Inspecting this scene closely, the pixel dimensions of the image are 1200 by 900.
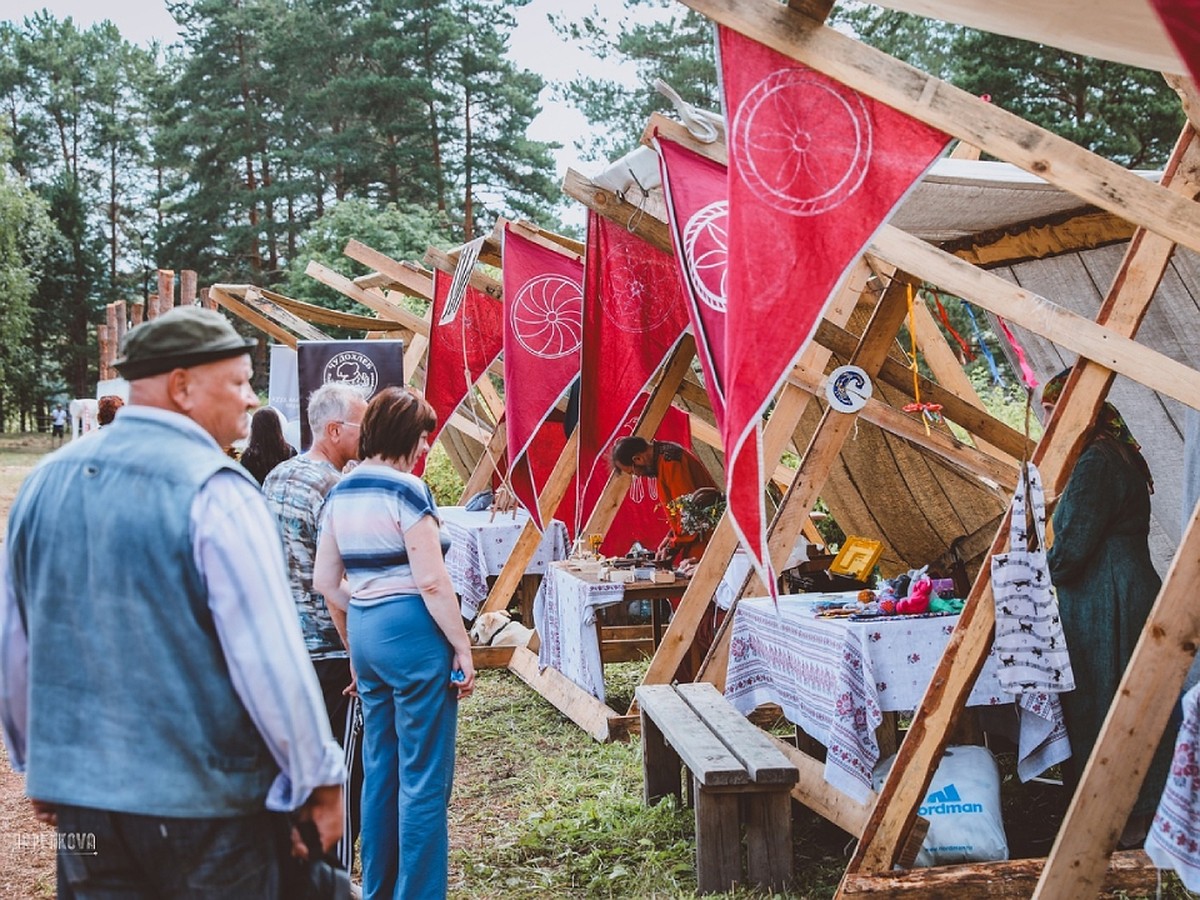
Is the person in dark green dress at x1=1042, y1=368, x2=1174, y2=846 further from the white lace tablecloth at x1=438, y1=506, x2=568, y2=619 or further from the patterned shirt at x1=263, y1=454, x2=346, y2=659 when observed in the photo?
the white lace tablecloth at x1=438, y1=506, x2=568, y2=619

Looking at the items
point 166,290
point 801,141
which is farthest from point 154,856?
point 166,290

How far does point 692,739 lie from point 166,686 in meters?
2.83

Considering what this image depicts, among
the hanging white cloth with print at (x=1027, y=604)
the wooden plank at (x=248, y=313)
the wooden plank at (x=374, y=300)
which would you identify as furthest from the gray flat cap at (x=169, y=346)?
the wooden plank at (x=248, y=313)

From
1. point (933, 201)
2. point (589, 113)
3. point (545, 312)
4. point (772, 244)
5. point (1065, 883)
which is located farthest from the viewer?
point (589, 113)

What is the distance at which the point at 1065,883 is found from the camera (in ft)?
11.1

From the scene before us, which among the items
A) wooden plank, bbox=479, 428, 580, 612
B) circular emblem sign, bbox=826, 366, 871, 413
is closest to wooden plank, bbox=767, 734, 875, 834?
circular emblem sign, bbox=826, 366, 871, 413

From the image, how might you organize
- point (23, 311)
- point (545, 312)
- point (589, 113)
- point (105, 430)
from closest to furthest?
point (105, 430)
point (545, 312)
point (589, 113)
point (23, 311)

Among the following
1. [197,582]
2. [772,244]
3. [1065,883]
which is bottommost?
[1065,883]

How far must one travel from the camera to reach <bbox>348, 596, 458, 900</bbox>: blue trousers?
3.97 meters

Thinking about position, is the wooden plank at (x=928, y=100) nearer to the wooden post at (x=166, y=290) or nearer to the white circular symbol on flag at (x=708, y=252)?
the white circular symbol on flag at (x=708, y=252)

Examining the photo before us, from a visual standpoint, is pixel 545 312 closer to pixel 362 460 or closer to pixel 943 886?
pixel 362 460

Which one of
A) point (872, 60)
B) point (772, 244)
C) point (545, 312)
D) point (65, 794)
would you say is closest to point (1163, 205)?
point (872, 60)

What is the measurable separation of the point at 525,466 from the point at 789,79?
4.69m

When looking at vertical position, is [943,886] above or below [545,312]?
below
